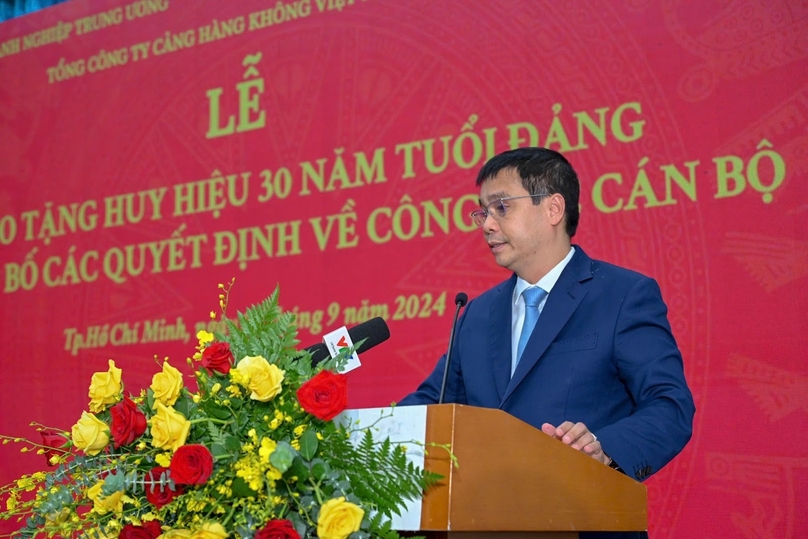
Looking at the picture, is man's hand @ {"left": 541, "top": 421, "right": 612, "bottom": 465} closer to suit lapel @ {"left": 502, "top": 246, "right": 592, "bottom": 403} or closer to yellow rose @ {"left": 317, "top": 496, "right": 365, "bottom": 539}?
suit lapel @ {"left": 502, "top": 246, "right": 592, "bottom": 403}

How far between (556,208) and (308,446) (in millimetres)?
1134

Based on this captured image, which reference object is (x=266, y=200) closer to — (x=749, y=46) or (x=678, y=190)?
(x=678, y=190)

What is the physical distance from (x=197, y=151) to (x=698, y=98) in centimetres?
224

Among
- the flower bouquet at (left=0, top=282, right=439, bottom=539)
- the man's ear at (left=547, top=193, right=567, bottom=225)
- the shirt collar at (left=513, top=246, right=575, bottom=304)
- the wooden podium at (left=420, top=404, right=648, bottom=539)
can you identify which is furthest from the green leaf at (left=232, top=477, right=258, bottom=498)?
the man's ear at (left=547, top=193, right=567, bottom=225)

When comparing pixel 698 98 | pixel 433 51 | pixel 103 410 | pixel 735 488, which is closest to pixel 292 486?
pixel 103 410

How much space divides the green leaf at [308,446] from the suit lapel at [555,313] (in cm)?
76

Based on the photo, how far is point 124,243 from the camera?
4391 mm

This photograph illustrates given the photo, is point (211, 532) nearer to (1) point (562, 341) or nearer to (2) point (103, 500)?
(2) point (103, 500)

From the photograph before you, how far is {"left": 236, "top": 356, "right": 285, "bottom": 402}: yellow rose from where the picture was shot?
135 centimetres

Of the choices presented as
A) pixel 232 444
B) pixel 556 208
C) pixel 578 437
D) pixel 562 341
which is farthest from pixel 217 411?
pixel 556 208

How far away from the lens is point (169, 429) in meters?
1.33

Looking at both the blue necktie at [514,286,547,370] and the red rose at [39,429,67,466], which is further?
the blue necktie at [514,286,547,370]

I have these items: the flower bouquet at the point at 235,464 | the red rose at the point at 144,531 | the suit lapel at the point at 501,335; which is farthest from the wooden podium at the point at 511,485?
the suit lapel at the point at 501,335

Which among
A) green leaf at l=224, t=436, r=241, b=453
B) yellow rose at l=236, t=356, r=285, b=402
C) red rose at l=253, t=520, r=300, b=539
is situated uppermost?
yellow rose at l=236, t=356, r=285, b=402
